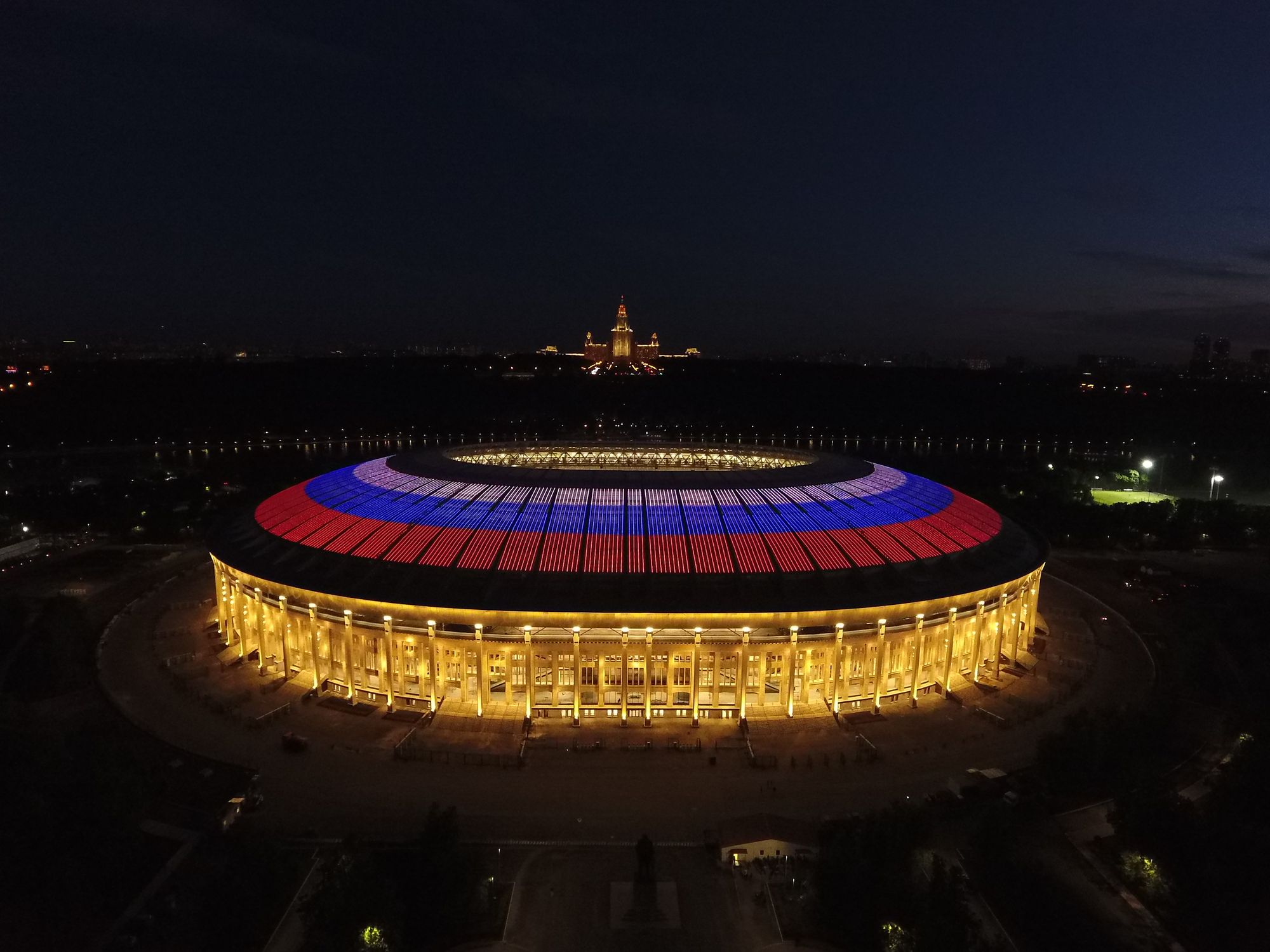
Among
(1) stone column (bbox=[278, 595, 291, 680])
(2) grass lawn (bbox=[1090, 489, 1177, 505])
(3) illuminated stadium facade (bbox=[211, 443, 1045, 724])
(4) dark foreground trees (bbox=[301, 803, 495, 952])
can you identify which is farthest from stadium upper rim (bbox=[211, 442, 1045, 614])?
(2) grass lawn (bbox=[1090, 489, 1177, 505])

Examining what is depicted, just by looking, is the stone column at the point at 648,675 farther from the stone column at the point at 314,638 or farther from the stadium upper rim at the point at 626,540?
the stone column at the point at 314,638

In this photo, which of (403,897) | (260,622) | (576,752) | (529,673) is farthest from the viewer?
(260,622)

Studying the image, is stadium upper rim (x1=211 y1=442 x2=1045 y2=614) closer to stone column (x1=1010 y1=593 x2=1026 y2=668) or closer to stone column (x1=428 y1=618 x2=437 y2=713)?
stone column (x1=428 y1=618 x2=437 y2=713)

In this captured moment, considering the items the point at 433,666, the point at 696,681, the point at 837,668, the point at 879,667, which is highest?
the point at 837,668

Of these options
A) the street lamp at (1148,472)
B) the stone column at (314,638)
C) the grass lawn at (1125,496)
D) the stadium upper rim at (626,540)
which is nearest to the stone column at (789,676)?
the stadium upper rim at (626,540)

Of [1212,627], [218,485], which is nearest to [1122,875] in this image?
[1212,627]

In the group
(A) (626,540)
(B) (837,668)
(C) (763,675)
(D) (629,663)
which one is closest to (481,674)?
(D) (629,663)

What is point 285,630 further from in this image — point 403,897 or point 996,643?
point 996,643
